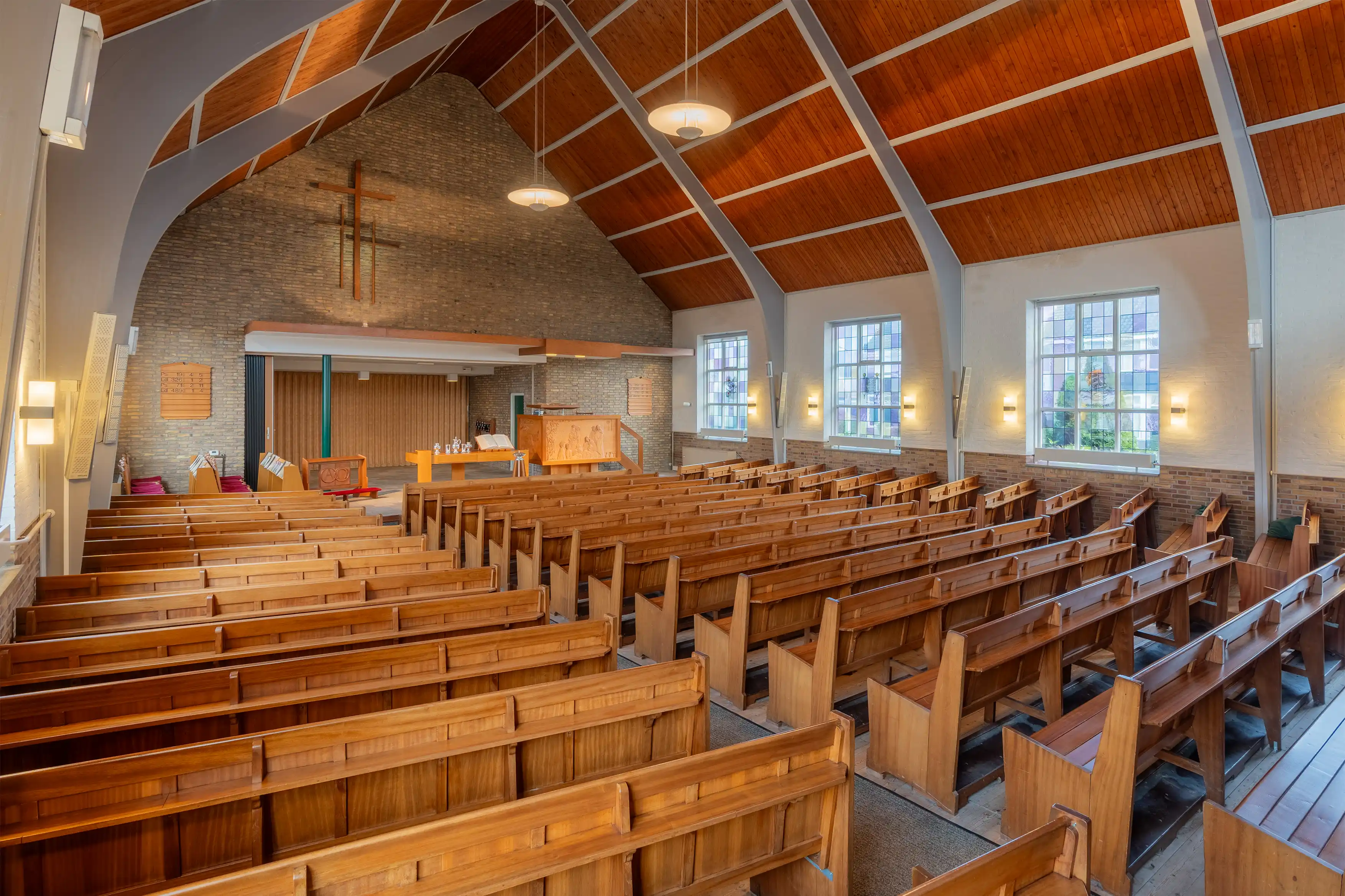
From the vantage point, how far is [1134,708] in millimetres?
2652

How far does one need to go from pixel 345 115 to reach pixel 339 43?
4.93 metres

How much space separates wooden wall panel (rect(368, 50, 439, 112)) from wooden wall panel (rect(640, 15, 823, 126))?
3.94 m

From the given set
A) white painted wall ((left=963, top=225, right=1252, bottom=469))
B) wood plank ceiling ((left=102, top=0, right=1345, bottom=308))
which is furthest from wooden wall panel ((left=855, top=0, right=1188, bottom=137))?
white painted wall ((left=963, top=225, right=1252, bottom=469))

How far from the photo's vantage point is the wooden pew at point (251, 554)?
505 centimetres

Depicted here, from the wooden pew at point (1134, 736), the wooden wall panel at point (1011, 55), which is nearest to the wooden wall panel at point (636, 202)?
the wooden wall panel at point (1011, 55)

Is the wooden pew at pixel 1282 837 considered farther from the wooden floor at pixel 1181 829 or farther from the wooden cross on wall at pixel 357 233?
the wooden cross on wall at pixel 357 233

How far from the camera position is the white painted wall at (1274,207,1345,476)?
798 centimetres

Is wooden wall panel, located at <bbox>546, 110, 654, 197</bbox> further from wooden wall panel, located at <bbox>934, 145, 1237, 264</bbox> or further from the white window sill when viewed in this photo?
the white window sill

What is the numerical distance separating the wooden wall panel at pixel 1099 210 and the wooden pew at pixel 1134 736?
6.88 m

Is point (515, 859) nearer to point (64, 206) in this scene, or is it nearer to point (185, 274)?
point (64, 206)

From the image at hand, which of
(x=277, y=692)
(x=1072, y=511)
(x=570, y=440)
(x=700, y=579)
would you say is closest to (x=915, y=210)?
(x=1072, y=511)

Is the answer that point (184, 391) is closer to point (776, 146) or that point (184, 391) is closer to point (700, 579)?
point (776, 146)

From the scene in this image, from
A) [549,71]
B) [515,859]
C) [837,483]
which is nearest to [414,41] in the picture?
[549,71]

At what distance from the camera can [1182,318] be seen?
936 centimetres
